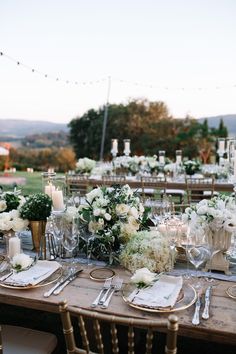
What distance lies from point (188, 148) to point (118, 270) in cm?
904

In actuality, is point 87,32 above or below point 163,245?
above

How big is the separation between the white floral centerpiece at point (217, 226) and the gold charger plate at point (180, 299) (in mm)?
256

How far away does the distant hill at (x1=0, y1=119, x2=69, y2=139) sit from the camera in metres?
10.3

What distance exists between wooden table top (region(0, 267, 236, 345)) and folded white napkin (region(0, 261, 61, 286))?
45 millimetres

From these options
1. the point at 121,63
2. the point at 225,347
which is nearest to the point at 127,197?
the point at 225,347

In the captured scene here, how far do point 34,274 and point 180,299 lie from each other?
719 mm

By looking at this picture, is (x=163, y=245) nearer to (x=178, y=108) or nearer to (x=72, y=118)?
(x=178, y=108)

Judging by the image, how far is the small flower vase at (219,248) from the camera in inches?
65.0

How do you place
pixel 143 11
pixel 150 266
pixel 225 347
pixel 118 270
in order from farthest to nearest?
pixel 143 11 → pixel 225 347 → pixel 118 270 → pixel 150 266

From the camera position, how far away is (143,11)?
6.87m

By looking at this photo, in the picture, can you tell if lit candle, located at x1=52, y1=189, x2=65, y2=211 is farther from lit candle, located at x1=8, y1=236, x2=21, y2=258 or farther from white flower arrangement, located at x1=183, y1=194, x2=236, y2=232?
white flower arrangement, located at x1=183, y1=194, x2=236, y2=232

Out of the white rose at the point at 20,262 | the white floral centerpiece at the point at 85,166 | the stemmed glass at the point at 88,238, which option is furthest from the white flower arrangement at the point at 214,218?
the white floral centerpiece at the point at 85,166

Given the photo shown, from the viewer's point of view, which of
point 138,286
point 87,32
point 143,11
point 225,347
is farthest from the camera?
point 87,32

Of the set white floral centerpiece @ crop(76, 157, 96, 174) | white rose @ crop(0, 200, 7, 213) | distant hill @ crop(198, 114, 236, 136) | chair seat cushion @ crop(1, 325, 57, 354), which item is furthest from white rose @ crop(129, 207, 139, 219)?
distant hill @ crop(198, 114, 236, 136)
